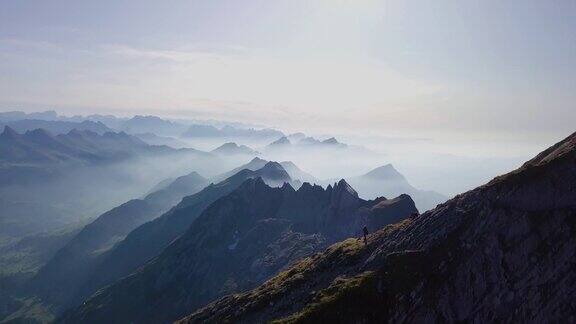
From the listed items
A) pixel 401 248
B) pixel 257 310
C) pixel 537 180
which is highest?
pixel 537 180

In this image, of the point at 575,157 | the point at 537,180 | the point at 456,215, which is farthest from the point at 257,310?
the point at 575,157

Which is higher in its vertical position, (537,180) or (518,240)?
(537,180)

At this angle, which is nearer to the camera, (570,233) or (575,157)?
(570,233)

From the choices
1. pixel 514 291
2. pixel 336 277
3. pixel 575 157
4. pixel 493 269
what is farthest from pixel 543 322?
pixel 336 277

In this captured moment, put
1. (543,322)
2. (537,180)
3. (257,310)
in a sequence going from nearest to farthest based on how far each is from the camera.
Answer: (543,322) → (537,180) → (257,310)

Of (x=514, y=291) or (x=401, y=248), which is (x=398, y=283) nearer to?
(x=401, y=248)

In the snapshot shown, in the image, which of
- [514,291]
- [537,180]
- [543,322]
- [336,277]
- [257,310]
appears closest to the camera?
[543,322]
